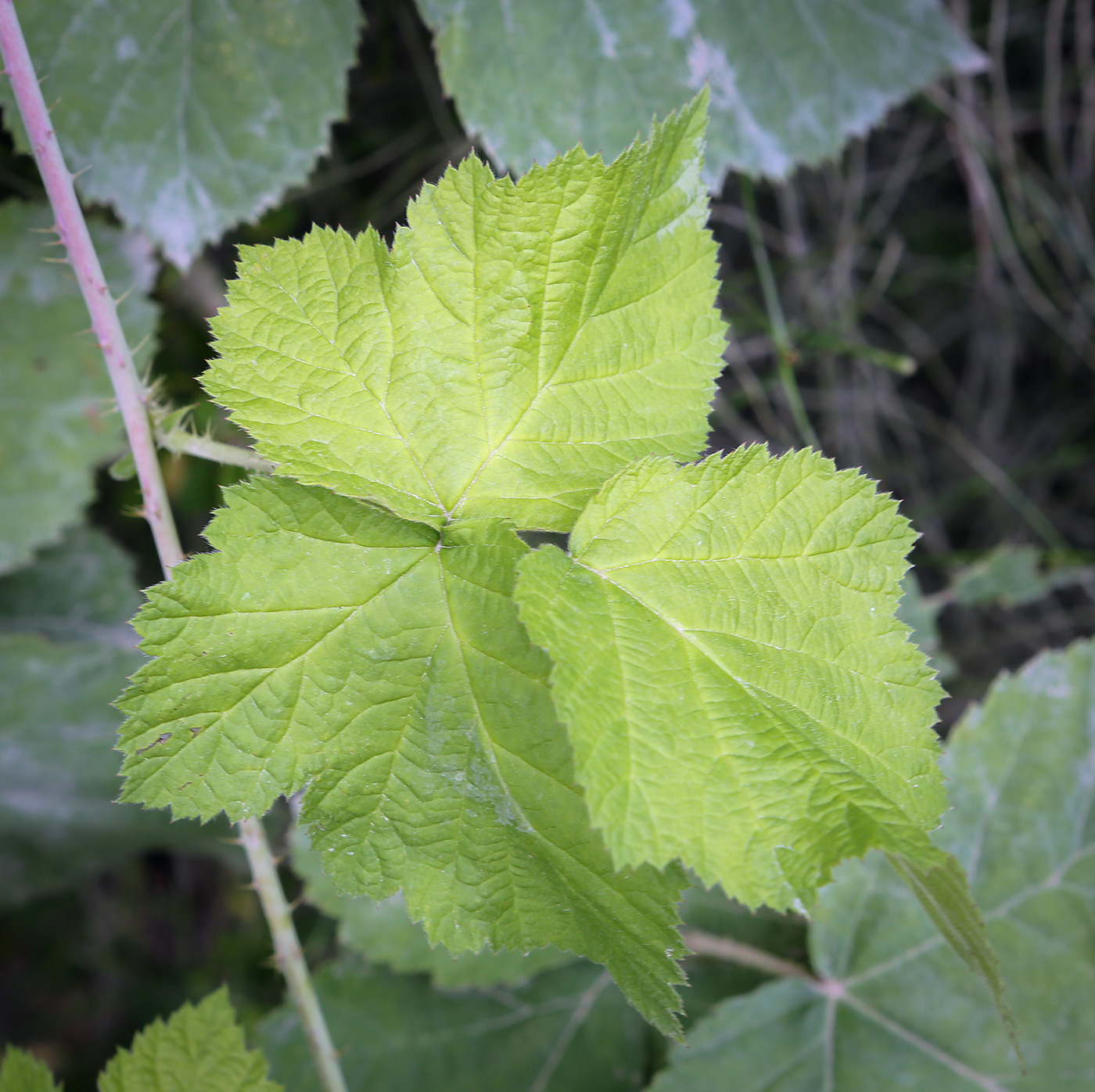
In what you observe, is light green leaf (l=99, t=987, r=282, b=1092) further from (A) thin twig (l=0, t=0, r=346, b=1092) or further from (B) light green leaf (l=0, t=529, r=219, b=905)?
(B) light green leaf (l=0, t=529, r=219, b=905)

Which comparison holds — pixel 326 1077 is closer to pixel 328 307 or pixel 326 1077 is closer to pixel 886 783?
pixel 886 783

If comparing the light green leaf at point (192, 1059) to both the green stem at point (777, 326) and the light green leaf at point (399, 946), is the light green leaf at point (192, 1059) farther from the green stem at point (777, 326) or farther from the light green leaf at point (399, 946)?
the green stem at point (777, 326)

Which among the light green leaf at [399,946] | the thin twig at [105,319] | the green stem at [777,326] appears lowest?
the light green leaf at [399,946]

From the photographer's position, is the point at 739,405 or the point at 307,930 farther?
the point at 739,405

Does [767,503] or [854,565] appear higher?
[767,503]

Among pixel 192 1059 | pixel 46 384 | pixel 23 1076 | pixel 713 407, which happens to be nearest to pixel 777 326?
pixel 713 407

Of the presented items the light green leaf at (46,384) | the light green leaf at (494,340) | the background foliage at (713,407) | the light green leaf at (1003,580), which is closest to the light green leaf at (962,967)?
the background foliage at (713,407)

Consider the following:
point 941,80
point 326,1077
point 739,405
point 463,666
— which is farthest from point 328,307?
point 941,80
